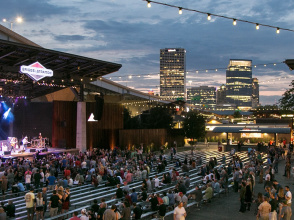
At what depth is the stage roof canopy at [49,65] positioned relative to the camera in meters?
23.5

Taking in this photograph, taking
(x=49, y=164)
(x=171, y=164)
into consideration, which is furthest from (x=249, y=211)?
(x=171, y=164)

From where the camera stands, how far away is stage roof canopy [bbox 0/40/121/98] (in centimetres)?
2348

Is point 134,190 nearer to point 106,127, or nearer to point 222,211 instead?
→ point 222,211

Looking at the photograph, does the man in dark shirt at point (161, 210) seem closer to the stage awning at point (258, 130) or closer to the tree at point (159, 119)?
the stage awning at point (258, 130)

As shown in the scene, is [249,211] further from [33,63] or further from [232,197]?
[33,63]

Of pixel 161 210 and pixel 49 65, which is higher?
pixel 49 65

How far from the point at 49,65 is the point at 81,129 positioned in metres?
6.39

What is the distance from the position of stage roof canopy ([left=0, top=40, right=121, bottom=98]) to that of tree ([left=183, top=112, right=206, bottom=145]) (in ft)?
43.7

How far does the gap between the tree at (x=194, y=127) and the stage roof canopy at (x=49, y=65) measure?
43.7ft

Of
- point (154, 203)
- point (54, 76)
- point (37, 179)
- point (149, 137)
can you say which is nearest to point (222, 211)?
point (154, 203)

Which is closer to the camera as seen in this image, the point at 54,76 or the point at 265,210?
the point at 265,210

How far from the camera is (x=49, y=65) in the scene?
1092 inches

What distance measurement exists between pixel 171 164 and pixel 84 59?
9987 millimetres

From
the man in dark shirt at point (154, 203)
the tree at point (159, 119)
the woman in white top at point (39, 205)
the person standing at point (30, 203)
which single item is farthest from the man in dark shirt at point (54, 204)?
the tree at point (159, 119)
